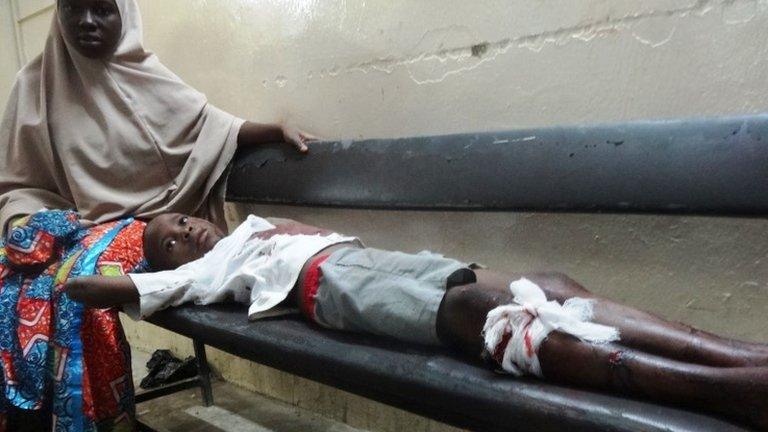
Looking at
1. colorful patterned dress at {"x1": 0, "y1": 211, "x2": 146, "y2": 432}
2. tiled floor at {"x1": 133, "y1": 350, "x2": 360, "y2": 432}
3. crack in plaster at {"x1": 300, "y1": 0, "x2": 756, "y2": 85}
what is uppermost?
crack in plaster at {"x1": 300, "y1": 0, "x2": 756, "y2": 85}

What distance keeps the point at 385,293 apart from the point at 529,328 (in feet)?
1.12

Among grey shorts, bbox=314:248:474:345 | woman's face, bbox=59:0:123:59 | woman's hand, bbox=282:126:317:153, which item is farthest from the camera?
woman's face, bbox=59:0:123:59

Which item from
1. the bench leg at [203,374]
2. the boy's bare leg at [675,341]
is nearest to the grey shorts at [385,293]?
the boy's bare leg at [675,341]

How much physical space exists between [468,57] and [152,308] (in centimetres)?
118

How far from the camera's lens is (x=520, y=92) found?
1639 mm

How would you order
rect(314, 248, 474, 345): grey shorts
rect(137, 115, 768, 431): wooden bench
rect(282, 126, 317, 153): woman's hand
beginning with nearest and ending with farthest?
rect(137, 115, 768, 431): wooden bench < rect(314, 248, 474, 345): grey shorts < rect(282, 126, 317, 153): woman's hand

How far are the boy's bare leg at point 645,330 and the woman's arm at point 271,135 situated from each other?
3.56 ft

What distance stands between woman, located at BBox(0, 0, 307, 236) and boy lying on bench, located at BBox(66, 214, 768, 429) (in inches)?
26.6

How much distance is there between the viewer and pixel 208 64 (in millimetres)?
2625

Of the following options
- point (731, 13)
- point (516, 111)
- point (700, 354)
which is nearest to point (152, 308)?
point (516, 111)

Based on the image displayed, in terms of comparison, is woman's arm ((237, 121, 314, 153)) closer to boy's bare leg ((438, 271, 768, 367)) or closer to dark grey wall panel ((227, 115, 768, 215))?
dark grey wall panel ((227, 115, 768, 215))

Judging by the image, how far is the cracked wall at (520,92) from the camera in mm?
1329

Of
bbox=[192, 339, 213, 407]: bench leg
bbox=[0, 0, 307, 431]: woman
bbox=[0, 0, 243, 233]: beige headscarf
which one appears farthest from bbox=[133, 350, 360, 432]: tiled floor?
bbox=[0, 0, 243, 233]: beige headscarf

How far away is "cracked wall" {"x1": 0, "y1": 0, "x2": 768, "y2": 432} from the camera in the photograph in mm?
1329
